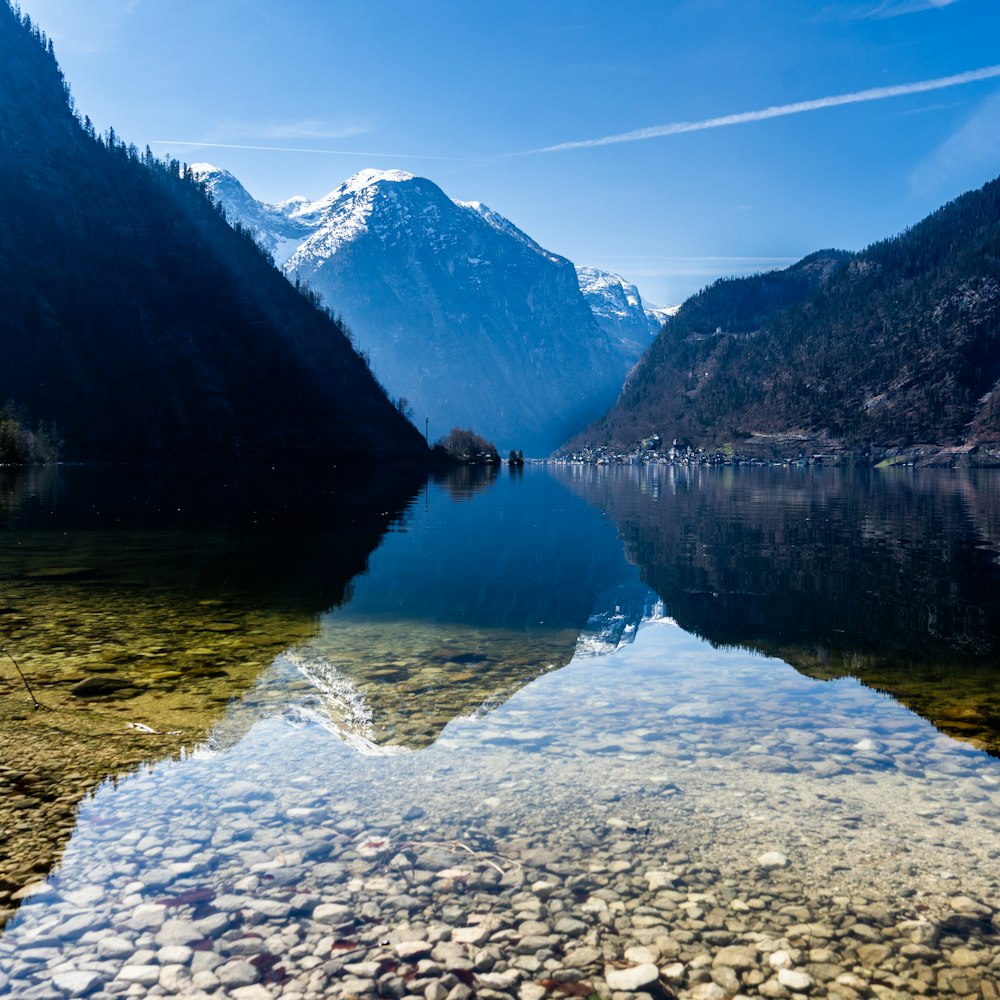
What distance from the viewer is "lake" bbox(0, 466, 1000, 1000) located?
7.33 m

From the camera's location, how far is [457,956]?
731cm

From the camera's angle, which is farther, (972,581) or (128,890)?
(972,581)

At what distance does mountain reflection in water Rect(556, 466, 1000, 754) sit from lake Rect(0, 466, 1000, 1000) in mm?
210

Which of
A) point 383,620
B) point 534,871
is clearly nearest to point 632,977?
point 534,871

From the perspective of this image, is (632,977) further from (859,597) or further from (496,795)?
(859,597)

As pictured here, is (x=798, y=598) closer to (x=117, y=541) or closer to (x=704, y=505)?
(x=117, y=541)

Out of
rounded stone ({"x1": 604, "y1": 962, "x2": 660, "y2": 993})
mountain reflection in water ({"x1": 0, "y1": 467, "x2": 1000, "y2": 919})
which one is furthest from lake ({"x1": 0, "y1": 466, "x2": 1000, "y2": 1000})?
mountain reflection in water ({"x1": 0, "y1": 467, "x2": 1000, "y2": 919})

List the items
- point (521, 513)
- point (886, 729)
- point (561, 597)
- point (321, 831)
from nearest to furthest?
1. point (321, 831)
2. point (886, 729)
3. point (561, 597)
4. point (521, 513)

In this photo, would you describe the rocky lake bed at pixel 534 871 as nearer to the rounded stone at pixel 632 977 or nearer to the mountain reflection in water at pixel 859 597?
the rounded stone at pixel 632 977

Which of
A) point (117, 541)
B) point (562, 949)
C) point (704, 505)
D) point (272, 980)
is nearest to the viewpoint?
point (272, 980)

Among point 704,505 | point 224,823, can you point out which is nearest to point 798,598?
point 224,823

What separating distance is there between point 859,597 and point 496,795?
72.7 ft

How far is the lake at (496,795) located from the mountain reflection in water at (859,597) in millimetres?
210

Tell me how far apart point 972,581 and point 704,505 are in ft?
186
